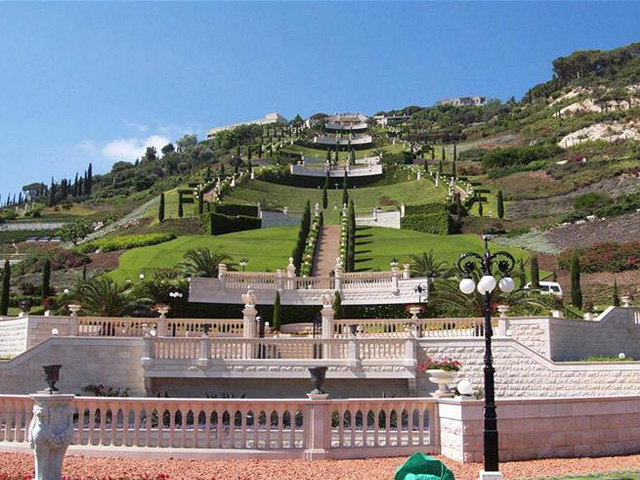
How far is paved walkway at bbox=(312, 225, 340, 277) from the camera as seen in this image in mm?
44366

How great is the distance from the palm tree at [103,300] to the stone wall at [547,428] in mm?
18438

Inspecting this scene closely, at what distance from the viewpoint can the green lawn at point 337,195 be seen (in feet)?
271

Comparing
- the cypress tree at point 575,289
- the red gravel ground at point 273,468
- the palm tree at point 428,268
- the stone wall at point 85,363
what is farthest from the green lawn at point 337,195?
the red gravel ground at point 273,468

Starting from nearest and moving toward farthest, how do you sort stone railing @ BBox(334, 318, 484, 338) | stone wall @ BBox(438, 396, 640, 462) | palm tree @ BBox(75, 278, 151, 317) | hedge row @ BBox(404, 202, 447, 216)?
stone wall @ BBox(438, 396, 640, 462), stone railing @ BBox(334, 318, 484, 338), palm tree @ BBox(75, 278, 151, 317), hedge row @ BBox(404, 202, 447, 216)

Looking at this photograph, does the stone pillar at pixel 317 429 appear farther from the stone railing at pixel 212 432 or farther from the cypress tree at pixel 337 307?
the cypress tree at pixel 337 307

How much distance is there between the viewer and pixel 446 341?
78.2 ft

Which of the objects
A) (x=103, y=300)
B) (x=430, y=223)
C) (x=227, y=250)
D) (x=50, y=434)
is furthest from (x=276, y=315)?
(x=430, y=223)

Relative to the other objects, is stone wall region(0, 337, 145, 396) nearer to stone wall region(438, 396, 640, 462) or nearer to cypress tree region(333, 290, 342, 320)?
cypress tree region(333, 290, 342, 320)

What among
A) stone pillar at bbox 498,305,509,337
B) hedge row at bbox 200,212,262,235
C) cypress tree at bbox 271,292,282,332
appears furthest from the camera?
hedge row at bbox 200,212,262,235

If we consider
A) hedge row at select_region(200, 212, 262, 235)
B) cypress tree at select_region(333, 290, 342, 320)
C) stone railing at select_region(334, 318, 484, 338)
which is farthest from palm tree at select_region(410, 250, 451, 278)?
hedge row at select_region(200, 212, 262, 235)

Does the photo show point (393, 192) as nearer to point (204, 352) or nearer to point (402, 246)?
point (402, 246)

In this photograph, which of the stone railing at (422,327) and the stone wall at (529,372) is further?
the stone railing at (422,327)

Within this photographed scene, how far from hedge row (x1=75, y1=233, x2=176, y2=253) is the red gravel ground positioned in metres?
43.0

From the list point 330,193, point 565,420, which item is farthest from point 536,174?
point 565,420
